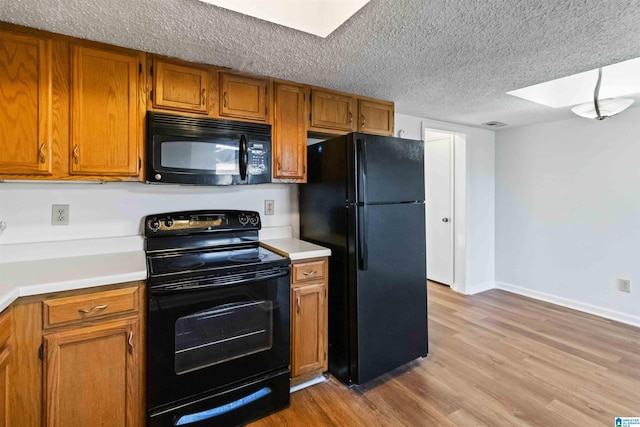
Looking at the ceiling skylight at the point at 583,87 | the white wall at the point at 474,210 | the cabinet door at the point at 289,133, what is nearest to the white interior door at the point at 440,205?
the white wall at the point at 474,210

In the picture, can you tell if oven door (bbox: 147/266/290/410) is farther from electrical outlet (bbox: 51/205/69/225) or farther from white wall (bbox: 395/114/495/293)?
white wall (bbox: 395/114/495/293)

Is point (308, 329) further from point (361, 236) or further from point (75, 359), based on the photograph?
point (75, 359)

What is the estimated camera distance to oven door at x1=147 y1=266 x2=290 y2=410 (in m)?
1.57

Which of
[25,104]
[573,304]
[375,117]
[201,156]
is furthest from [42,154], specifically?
[573,304]

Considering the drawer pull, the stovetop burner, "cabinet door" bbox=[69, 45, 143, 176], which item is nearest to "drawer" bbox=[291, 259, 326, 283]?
the stovetop burner

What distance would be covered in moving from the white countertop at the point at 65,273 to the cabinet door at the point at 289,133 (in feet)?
3.62

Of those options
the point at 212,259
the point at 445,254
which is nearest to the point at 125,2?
the point at 212,259

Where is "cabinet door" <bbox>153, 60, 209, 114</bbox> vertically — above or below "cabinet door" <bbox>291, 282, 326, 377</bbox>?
above

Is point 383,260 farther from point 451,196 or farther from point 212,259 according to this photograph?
point 451,196

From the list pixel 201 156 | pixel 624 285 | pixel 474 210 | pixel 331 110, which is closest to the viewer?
pixel 201 156

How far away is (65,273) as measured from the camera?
151cm

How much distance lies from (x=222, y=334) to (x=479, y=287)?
3547 mm

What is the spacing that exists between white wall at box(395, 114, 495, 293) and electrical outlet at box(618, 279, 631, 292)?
4.24ft

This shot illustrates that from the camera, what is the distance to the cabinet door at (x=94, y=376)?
1398 millimetres
